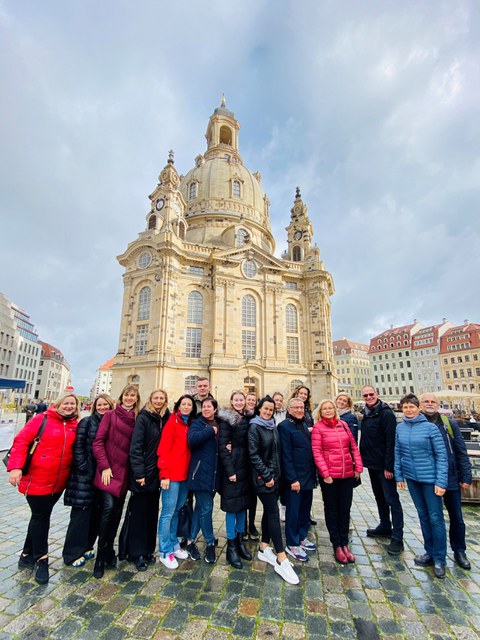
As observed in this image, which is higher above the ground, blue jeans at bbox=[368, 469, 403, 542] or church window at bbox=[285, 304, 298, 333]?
church window at bbox=[285, 304, 298, 333]

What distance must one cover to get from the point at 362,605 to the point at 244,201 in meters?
40.5

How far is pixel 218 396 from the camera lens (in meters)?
26.2

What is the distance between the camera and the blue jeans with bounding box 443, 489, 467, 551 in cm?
459

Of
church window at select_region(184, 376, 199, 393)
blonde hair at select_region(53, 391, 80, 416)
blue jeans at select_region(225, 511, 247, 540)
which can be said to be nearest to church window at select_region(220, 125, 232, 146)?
church window at select_region(184, 376, 199, 393)

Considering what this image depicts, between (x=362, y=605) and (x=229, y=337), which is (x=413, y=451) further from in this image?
(x=229, y=337)

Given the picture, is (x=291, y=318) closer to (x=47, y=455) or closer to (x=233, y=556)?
(x=233, y=556)

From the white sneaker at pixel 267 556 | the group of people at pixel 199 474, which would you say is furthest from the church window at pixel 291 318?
the white sneaker at pixel 267 556

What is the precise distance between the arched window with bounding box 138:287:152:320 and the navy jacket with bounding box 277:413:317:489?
25048 mm

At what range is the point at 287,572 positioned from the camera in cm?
411

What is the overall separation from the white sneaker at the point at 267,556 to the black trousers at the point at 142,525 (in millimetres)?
1608

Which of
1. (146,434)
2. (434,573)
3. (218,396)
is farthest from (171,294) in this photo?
(434,573)

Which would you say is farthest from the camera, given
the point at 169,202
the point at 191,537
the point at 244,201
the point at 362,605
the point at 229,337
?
the point at 244,201

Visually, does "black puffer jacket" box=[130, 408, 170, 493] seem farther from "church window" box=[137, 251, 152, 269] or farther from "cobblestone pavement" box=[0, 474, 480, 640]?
"church window" box=[137, 251, 152, 269]

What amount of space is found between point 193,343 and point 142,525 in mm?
24553
